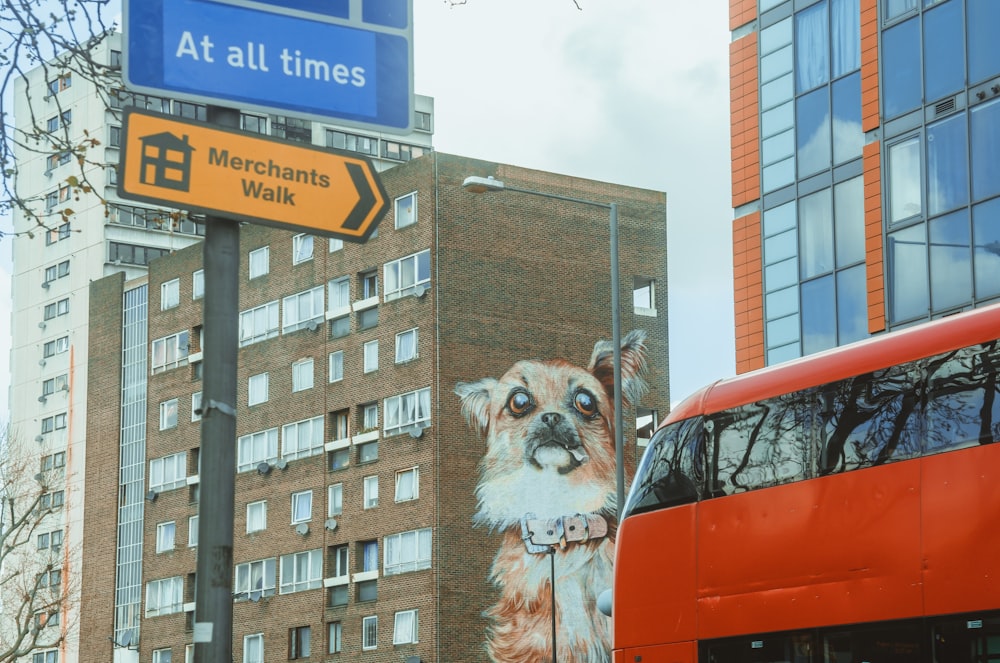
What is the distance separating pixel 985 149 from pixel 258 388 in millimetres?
49509

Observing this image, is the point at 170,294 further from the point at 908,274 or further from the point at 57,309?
the point at 908,274

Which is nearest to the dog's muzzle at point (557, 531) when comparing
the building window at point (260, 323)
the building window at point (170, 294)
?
the building window at point (260, 323)

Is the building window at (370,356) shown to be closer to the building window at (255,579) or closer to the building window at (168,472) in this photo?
the building window at (255,579)

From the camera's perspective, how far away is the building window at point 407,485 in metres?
65.4

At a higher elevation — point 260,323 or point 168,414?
point 260,323

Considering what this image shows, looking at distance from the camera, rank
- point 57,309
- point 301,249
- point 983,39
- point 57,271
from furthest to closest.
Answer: point 57,271
point 57,309
point 301,249
point 983,39

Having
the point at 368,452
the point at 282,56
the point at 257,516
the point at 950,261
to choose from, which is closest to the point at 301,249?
the point at 368,452

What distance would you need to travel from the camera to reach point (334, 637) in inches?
2662

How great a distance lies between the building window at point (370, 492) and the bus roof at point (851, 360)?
51331 mm

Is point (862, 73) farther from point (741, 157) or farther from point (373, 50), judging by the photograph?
point (373, 50)

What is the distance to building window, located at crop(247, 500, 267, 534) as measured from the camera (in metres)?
73.0

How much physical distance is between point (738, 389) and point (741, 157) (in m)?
24.5

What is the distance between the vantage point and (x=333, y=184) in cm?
652

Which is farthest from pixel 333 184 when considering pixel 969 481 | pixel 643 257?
pixel 643 257
